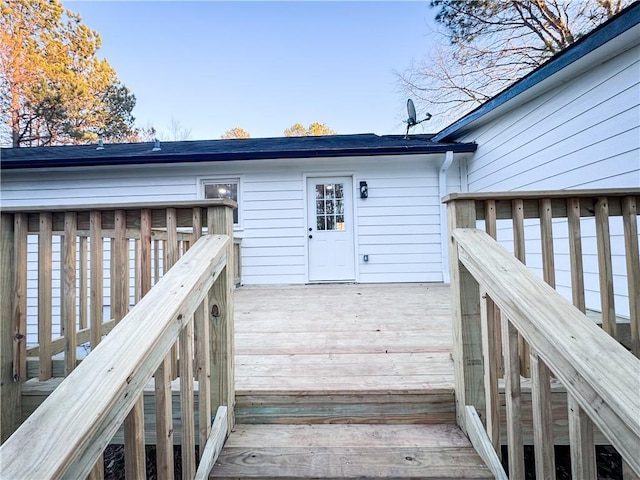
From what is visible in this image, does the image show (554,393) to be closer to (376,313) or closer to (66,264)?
(376,313)

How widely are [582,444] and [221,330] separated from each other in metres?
1.29

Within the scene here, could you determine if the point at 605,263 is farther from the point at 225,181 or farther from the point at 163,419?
Answer: the point at 225,181

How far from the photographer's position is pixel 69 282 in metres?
1.42

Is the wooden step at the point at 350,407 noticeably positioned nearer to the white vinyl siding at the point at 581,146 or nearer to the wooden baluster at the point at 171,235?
the wooden baluster at the point at 171,235

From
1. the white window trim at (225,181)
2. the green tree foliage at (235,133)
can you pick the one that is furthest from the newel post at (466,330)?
the green tree foliage at (235,133)

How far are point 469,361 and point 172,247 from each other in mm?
1395

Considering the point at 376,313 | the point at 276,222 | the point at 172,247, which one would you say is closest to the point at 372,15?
the point at 276,222

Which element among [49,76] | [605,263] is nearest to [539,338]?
[605,263]

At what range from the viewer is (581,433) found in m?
0.83

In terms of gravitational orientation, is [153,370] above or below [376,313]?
above

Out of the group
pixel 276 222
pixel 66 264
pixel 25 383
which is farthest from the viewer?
pixel 276 222

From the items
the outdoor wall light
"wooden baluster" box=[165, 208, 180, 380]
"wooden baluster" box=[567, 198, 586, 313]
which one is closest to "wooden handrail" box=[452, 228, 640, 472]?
"wooden baluster" box=[567, 198, 586, 313]

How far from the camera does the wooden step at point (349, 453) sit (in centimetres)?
111

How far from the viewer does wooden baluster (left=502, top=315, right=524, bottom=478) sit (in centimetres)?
103
